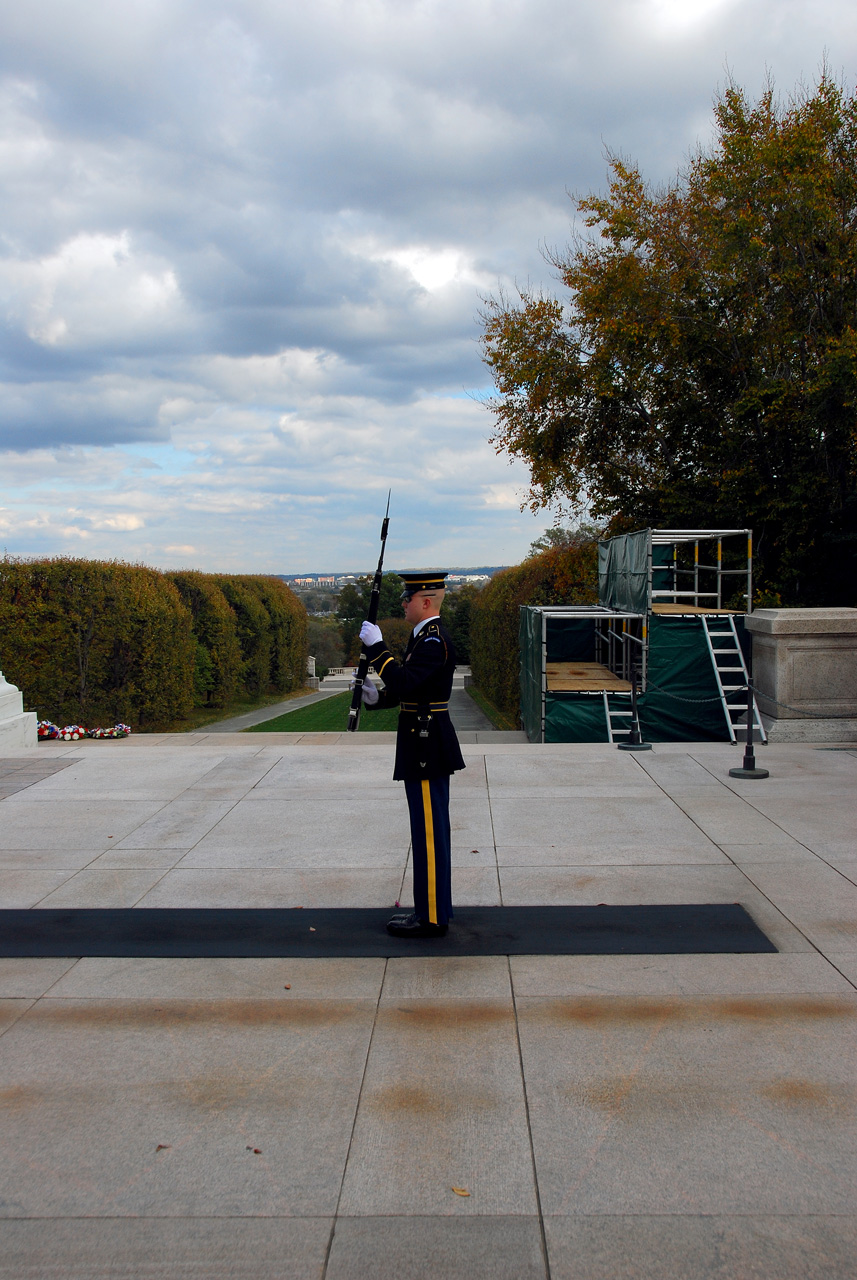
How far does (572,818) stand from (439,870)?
7.58ft

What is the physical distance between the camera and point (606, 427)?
18.0 m

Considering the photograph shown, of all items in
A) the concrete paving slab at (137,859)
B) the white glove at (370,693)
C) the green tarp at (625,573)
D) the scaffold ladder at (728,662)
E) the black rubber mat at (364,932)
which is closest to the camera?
the black rubber mat at (364,932)

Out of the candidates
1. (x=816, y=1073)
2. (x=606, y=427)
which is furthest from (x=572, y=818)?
(x=606, y=427)

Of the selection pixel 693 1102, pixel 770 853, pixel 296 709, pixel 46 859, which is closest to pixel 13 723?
pixel 46 859

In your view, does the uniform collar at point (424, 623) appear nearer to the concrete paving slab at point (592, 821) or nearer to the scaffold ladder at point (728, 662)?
the concrete paving slab at point (592, 821)

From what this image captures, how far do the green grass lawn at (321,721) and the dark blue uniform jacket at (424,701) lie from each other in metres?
15.4

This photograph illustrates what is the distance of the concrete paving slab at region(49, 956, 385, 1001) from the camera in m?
3.85

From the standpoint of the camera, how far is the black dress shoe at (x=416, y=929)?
4.41 metres

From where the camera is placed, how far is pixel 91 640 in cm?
1950

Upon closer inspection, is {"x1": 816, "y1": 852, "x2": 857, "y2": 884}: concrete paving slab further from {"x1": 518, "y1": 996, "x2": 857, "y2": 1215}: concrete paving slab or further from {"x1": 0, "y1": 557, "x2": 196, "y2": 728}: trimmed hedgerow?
{"x1": 0, "y1": 557, "x2": 196, "y2": 728}: trimmed hedgerow

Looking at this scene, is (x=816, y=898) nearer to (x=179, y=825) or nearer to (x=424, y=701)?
(x=424, y=701)

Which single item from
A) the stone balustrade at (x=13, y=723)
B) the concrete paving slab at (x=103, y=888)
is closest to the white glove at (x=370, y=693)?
the concrete paving slab at (x=103, y=888)

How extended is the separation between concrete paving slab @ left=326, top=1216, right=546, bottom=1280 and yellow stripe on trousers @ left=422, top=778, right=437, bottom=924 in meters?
1.88

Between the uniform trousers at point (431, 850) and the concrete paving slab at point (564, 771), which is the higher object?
the uniform trousers at point (431, 850)
